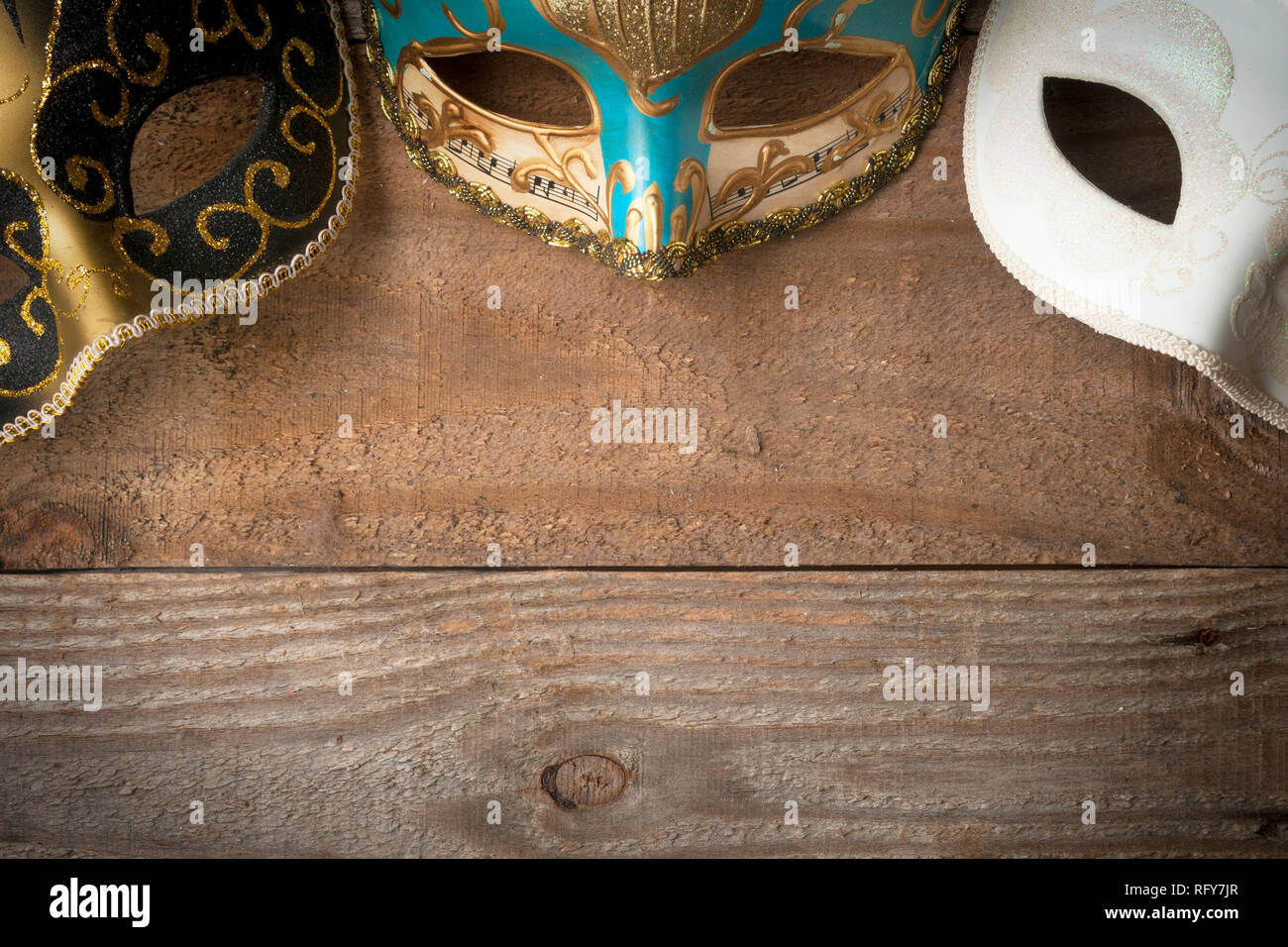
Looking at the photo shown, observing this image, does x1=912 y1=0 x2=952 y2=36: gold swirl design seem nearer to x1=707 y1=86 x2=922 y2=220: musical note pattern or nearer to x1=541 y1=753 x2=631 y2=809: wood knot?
x1=707 y1=86 x2=922 y2=220: musical note pattern

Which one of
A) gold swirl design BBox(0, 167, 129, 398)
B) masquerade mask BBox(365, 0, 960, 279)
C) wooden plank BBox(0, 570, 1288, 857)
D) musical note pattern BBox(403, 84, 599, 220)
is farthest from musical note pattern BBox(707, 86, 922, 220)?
gold swirl design BBox(0, 167, 129, 398)

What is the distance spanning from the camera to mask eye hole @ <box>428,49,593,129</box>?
0.72 m

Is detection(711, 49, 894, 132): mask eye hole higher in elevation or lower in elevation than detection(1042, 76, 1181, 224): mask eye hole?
higher

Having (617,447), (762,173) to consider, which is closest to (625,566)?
(617,447)

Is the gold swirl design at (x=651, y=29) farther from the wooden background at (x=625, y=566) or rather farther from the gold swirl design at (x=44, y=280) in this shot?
the gold swirl design at (x=44, y=280)

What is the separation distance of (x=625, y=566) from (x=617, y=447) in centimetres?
9

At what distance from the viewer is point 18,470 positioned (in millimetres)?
724

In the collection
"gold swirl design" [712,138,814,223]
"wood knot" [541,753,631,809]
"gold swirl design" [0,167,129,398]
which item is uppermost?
"gold swirl design" [712,138,814,223]

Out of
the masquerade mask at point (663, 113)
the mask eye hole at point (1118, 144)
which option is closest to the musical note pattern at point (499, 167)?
the masquerade mask at point (663, 113)

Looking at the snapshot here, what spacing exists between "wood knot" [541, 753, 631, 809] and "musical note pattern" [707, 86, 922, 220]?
420 millimetres

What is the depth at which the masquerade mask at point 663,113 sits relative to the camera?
1.93ft

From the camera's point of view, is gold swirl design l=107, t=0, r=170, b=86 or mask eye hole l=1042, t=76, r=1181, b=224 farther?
mask eye hole l=1042, t=76, r=1181, b=224

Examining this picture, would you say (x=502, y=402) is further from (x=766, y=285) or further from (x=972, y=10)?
(x=972, y=10)

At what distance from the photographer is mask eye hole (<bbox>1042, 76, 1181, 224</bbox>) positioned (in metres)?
0.72
